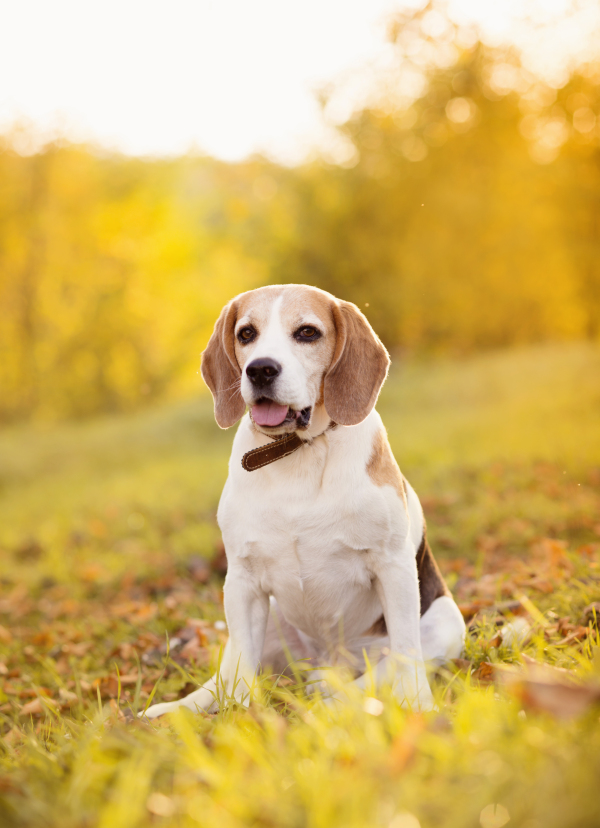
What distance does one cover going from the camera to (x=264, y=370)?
2.85 meters

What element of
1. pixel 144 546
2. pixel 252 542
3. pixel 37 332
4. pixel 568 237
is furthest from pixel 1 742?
pixel 568 237

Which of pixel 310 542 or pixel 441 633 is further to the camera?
pixel 441 633

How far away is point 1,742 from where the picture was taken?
8.41 ft

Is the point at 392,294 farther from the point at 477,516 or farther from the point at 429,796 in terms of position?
the point at 429,796

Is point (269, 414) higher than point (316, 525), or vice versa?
point (269, 414)

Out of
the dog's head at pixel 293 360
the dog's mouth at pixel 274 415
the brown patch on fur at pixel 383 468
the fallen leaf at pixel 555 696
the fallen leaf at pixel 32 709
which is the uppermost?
the dog's head at pixel 293 360

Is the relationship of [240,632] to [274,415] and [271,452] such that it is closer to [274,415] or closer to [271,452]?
[271,452]

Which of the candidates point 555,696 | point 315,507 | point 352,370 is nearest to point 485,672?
point 315,507

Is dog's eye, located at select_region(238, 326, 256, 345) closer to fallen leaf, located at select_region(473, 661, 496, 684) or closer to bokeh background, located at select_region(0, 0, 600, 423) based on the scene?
fallen leaf, located at select_region(473, 661, 496, 684)

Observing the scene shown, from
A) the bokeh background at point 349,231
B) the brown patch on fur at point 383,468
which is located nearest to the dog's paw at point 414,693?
the brown patch on fur at point 383,468

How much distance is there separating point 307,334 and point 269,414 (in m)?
0.45

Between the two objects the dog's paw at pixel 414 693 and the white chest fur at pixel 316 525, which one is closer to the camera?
the dog's paw at pixel 414 693

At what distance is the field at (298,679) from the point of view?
161 centimetres

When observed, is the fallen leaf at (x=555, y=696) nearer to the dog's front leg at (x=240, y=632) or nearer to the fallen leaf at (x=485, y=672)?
the fallen leaf at (x=485, y=672)
